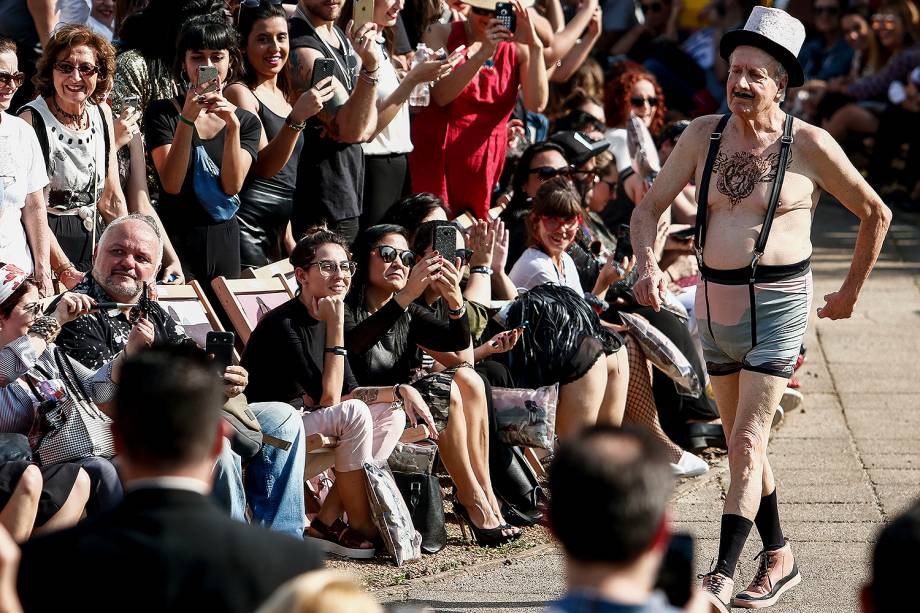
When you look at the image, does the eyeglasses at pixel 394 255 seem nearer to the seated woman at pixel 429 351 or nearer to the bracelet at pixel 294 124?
the seated woman at pixel 429 351

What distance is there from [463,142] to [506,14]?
78 centimetres

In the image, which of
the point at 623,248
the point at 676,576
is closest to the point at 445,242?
the point at 623,248

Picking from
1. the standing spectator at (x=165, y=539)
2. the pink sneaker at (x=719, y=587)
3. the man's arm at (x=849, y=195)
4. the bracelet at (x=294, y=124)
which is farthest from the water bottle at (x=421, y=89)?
the standing spectator at (x=165, y=539)

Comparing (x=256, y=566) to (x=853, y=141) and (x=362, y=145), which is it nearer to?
(x=362, y=145)

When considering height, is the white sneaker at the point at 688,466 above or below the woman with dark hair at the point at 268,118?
below

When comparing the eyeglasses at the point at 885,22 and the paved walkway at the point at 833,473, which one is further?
the eyeglasses at the point at 885,22

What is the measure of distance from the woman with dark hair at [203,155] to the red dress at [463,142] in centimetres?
169

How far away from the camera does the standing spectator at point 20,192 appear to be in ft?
18.2

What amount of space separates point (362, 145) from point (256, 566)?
4.92 metres

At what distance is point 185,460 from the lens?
2.58m

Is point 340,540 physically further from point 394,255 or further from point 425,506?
point 394,255

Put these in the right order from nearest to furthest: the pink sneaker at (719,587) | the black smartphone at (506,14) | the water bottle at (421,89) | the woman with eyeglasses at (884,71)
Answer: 1. the pink sneaker at (719,587)
2. the water bottle at (421,89)
3. the black smartphone at (506,14)
4. the woman with eyeglasses at (884,71)

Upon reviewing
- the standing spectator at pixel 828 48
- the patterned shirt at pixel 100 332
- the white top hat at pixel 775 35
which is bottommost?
the standing spectator at pixel 828 48

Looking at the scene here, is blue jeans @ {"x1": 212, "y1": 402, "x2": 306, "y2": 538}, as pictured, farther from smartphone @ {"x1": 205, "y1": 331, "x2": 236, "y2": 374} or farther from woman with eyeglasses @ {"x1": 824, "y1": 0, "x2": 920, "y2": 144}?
woman with eyeglasses @ {"x1": 824, "y1": 0, "x2": 920, "y2": 144}
